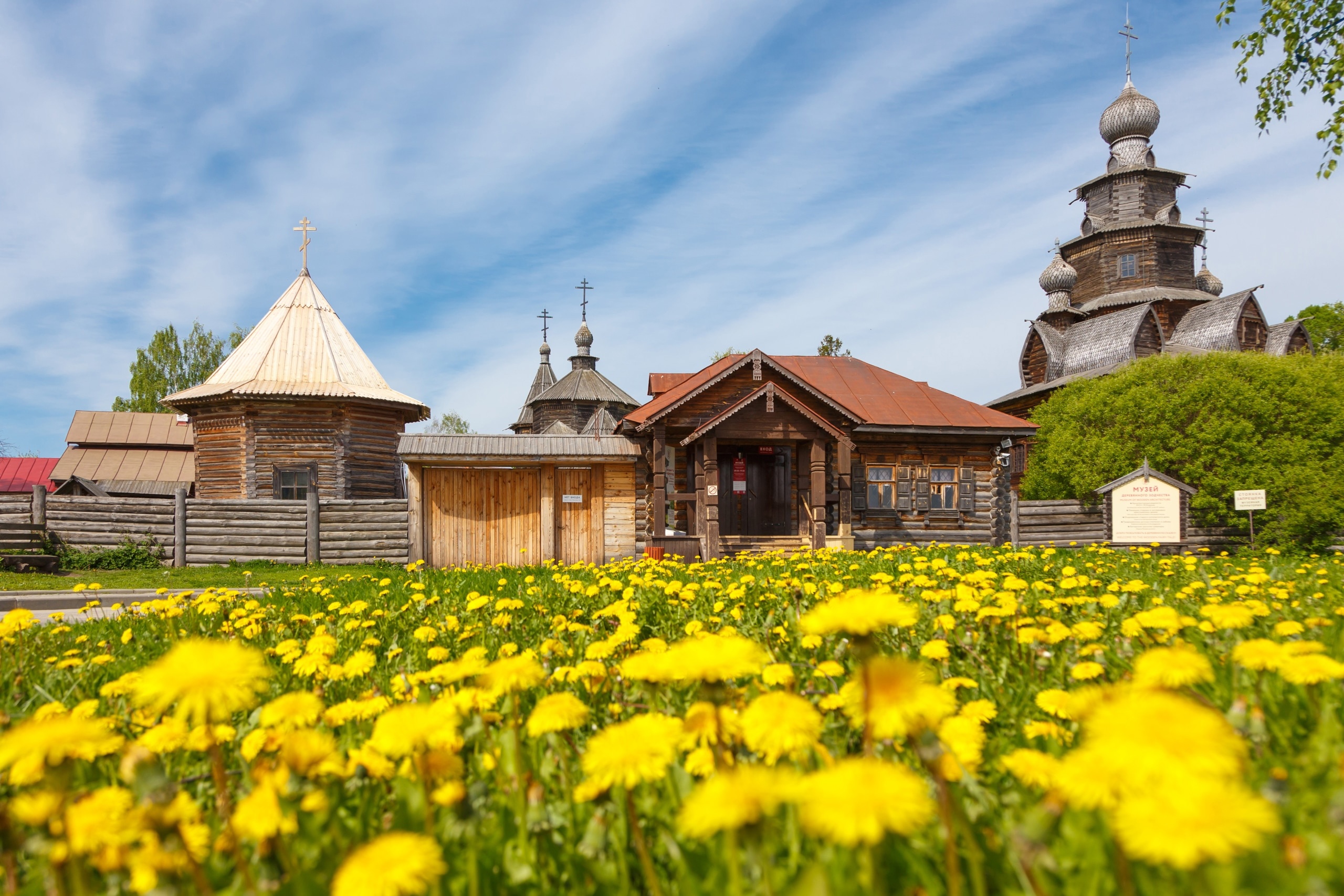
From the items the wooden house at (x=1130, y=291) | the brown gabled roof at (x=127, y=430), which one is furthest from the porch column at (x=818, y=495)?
the brown gabled roof at (x=127, y=430)

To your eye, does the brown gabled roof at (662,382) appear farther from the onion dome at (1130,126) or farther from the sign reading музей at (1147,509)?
the onion dome at (1130,126)

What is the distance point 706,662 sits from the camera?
51.0 inches

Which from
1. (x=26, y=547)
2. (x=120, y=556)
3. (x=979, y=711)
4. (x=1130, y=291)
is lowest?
(x=120, y=556)

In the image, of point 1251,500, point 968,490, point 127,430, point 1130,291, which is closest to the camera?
point 1251,500

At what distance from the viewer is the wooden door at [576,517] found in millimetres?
15539

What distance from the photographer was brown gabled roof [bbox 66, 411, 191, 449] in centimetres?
2925

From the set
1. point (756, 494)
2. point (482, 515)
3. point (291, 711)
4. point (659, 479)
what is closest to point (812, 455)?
point (659, 479)

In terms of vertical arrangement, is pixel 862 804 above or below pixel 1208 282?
below

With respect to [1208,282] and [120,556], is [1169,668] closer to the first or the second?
[120,556]

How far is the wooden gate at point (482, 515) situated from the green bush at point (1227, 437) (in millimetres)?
12355

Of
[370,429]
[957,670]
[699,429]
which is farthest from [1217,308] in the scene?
[957,670]

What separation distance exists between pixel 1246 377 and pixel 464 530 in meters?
17.0

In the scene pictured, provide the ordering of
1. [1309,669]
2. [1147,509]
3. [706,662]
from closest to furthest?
[706,662] < [1309,669] < [1147,509]

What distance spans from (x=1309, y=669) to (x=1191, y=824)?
1146 mm
